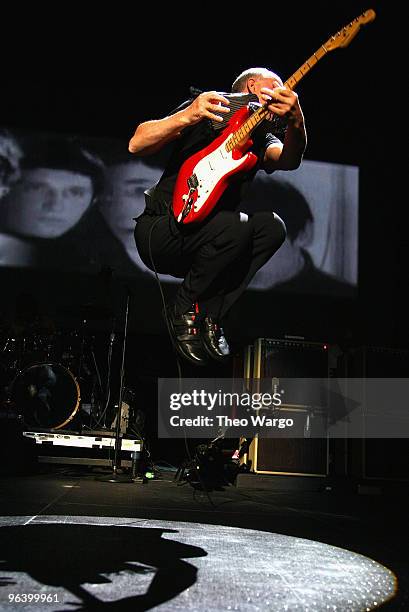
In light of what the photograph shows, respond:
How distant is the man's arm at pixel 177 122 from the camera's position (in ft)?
4.25

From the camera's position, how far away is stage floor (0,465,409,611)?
1.37 m

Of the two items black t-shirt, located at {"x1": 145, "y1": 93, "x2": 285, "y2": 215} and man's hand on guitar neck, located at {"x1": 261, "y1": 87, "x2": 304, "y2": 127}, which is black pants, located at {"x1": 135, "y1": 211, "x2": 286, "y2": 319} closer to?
black t-shirt, located at {"x1": 145, "y1": 93, "x2": 285, "y2": 215}

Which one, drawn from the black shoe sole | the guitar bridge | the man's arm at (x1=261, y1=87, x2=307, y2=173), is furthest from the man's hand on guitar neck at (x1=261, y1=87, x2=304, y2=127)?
the black shoe sole

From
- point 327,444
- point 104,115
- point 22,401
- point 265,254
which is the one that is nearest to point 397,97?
point 104,115

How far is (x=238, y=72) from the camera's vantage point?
5438 millimetres

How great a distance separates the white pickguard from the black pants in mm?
59

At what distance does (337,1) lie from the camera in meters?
4.68

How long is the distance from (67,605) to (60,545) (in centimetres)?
57

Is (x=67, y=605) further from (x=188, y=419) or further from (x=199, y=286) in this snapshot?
(x=188, y=419)

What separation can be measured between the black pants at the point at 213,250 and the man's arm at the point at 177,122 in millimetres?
172

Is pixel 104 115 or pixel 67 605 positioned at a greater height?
pixel 104 115

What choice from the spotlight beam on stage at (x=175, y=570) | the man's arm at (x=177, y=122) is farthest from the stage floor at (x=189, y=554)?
the man's arm at (x=177, y=122)

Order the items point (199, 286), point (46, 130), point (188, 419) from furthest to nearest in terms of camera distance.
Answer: point (46, 130), point (188, 419), point (199, 286)

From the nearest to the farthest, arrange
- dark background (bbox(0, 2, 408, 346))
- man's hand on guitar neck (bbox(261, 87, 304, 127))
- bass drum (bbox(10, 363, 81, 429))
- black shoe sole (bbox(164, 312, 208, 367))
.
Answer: man's hand on guitar neck (bbox(261, 87, 304, 127)), black shoe sole (bbox(164, 312, 208, 367)), bass drum (bbox(10, 363, 81, 429)), dark background (bbox(0, 2, 408, 346))
